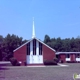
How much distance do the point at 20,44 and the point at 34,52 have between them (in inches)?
1527

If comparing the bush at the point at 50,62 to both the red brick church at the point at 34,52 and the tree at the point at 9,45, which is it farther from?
the tree at the point at 9,45

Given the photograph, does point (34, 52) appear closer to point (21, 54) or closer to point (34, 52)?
point (34, 52)

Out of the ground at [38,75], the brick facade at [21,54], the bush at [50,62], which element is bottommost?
the ground at [38,75]

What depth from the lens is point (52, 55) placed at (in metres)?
54.2

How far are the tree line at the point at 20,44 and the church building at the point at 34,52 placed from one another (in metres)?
25.3

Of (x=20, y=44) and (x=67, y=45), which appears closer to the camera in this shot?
(x=20, y=44)

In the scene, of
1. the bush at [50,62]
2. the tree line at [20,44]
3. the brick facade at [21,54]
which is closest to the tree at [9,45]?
the tree line at [20,44]

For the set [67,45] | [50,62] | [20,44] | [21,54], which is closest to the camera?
[50,62]

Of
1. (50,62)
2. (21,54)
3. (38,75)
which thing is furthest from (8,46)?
(38,75)

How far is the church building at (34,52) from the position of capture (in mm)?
53531

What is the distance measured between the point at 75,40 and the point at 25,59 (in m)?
64.2

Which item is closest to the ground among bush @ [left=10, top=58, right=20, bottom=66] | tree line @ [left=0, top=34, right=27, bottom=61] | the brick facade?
bush @ [left=10, top=58, right=20, bottom=66]

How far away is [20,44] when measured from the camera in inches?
3637

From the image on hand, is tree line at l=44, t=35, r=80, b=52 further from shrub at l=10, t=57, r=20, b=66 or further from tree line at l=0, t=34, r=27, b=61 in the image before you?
shrub at l=10, t=57, r=20, b=66
